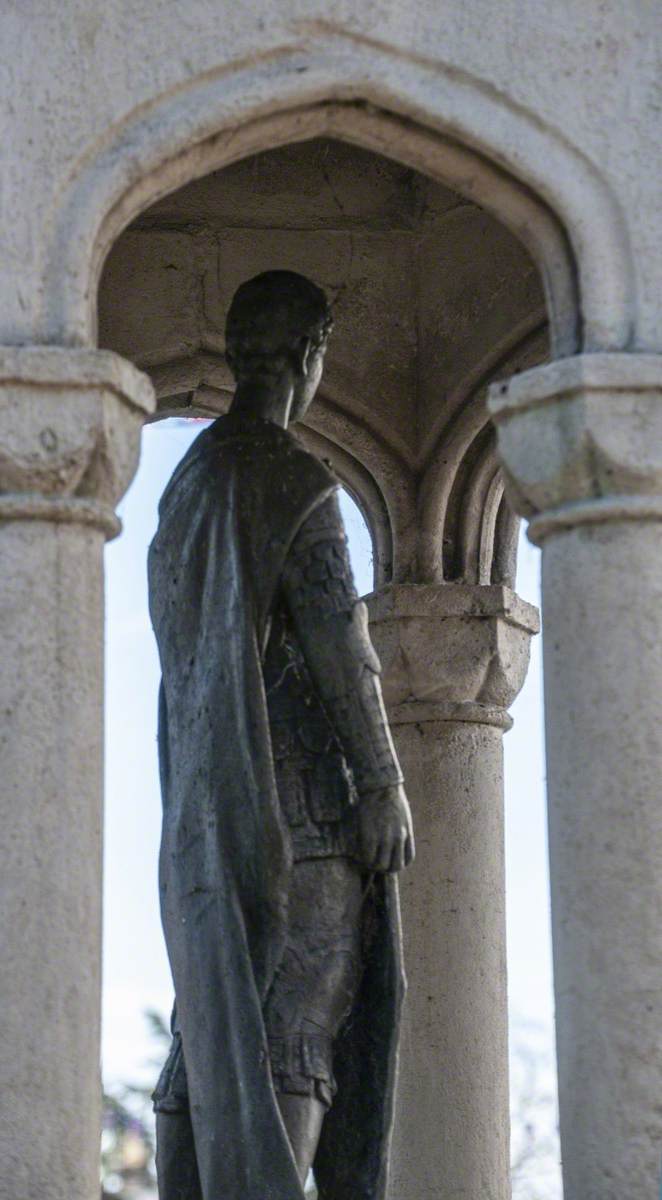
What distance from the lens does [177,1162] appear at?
690 cm

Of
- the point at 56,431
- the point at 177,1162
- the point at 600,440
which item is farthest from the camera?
the point at 177,1162

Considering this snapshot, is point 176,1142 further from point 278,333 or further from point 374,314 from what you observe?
point 374,314

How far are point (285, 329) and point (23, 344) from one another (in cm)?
95

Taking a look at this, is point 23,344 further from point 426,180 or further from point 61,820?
point 426,180

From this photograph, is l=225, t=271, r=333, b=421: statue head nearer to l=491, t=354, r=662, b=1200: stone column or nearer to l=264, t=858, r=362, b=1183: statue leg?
l=491, t=354, r=662, b=1200: stone column

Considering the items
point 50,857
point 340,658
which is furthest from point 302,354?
point 50,857

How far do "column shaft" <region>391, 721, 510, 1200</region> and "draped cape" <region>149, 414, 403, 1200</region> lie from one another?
134 centimetres

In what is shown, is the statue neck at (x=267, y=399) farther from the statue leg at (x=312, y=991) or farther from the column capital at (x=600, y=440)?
the statue leg at (x=312, y=991)

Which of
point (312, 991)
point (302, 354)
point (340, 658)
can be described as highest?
point (302, 354)

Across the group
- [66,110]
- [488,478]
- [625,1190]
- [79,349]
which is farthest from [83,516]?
[488,478]

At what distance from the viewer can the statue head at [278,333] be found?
24.2 feet

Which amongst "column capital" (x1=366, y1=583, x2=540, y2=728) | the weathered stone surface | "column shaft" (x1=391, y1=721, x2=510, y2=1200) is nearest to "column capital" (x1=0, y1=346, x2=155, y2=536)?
the weathered stone surface

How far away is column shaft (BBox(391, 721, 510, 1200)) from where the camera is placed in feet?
27.5

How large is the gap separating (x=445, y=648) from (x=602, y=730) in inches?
79.9
